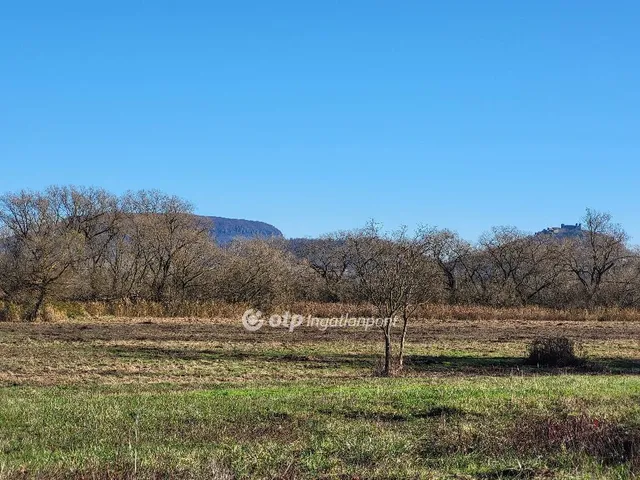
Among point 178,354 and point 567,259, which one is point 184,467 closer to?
point 178,354

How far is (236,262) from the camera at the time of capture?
162ft

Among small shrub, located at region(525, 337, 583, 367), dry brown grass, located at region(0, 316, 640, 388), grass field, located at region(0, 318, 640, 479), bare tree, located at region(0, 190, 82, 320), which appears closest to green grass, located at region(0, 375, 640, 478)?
grass field, located at region(0, 318, 640, 479)

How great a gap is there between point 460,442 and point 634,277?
190ft

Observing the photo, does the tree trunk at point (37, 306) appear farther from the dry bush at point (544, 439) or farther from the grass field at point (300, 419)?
the dry bush at point (544, 439)

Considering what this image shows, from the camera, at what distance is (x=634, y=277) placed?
194 ft

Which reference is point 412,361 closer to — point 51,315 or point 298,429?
point 298,429

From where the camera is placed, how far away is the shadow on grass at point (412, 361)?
2028 centimetres

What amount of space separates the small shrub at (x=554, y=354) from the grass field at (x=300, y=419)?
776mm

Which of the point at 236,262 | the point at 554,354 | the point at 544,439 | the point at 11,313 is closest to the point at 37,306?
the point at 11,313

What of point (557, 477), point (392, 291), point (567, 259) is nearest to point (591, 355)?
point (392, 291)

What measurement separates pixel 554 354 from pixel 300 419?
1431 cm

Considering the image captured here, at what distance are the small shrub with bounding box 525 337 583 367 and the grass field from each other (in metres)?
0.78

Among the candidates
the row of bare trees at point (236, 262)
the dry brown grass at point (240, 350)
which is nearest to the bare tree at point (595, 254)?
the row of bare trees at point (236, 262)

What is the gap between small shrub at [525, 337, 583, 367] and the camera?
21.6m
